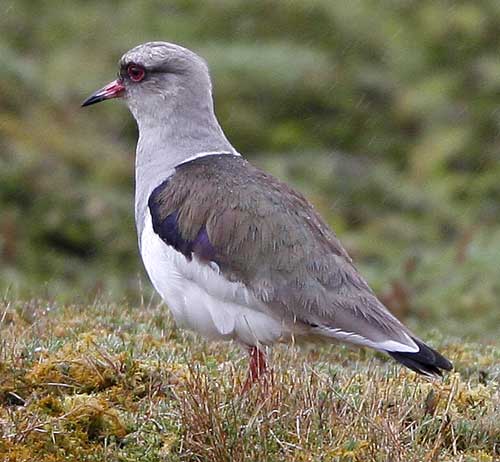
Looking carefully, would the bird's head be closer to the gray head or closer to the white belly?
the gray head

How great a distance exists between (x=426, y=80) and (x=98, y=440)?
46.9 ft

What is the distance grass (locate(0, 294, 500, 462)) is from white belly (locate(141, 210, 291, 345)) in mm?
240

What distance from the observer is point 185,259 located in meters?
7.25

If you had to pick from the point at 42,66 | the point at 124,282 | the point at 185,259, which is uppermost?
the point at 185,259

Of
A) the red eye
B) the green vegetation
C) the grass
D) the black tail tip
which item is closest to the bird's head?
the red eye

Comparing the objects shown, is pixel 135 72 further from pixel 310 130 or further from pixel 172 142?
pixel 310 130

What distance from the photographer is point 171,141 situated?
8367 mm

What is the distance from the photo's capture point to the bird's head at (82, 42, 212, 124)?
8.58 metres

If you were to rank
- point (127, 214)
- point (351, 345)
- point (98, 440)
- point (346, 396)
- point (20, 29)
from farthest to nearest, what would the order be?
point (20, 29) → point (127, 214) → point (351, 345) → point (346, 396) → point (98, 440)

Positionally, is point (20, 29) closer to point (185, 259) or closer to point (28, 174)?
point (28, 174)

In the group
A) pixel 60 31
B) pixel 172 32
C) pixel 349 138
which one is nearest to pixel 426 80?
pixel 349 138

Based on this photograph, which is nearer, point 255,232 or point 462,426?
point 462,426

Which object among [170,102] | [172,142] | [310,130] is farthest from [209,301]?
[310,130]

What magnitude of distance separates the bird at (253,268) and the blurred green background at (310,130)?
5.10 m
